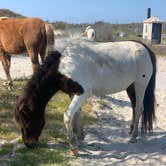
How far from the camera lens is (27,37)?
8766 mm

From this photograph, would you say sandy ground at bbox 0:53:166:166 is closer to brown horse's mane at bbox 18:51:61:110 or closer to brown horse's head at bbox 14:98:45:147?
brown horse's head at bbox 14:98:45:147

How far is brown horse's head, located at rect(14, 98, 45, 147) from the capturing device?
19.2ft

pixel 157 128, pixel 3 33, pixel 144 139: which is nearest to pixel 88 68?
pixel 144 139

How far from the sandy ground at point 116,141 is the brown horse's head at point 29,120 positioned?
695mm

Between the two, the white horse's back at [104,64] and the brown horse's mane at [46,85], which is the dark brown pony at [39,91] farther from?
the white horse's back at [104,64]

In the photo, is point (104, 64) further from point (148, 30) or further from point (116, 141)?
point (148, 30)

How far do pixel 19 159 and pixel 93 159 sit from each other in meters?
1.03

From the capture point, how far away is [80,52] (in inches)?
241

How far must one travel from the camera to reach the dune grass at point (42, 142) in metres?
5.74

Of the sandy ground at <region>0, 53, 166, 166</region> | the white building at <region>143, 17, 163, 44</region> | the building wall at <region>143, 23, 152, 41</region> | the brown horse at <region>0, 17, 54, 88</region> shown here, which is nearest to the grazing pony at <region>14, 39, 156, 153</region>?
the sandy ground at <region>0, 53, 166, 166</region>

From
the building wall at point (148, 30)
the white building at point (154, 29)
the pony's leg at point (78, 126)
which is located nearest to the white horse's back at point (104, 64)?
the pony's leg at point (78, 126)

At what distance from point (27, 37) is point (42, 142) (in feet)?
10.1

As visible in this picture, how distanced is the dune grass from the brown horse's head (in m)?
0.18

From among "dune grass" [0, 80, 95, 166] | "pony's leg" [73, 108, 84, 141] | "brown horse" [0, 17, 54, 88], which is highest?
"brown horse" [0, 17, 54, 88]
